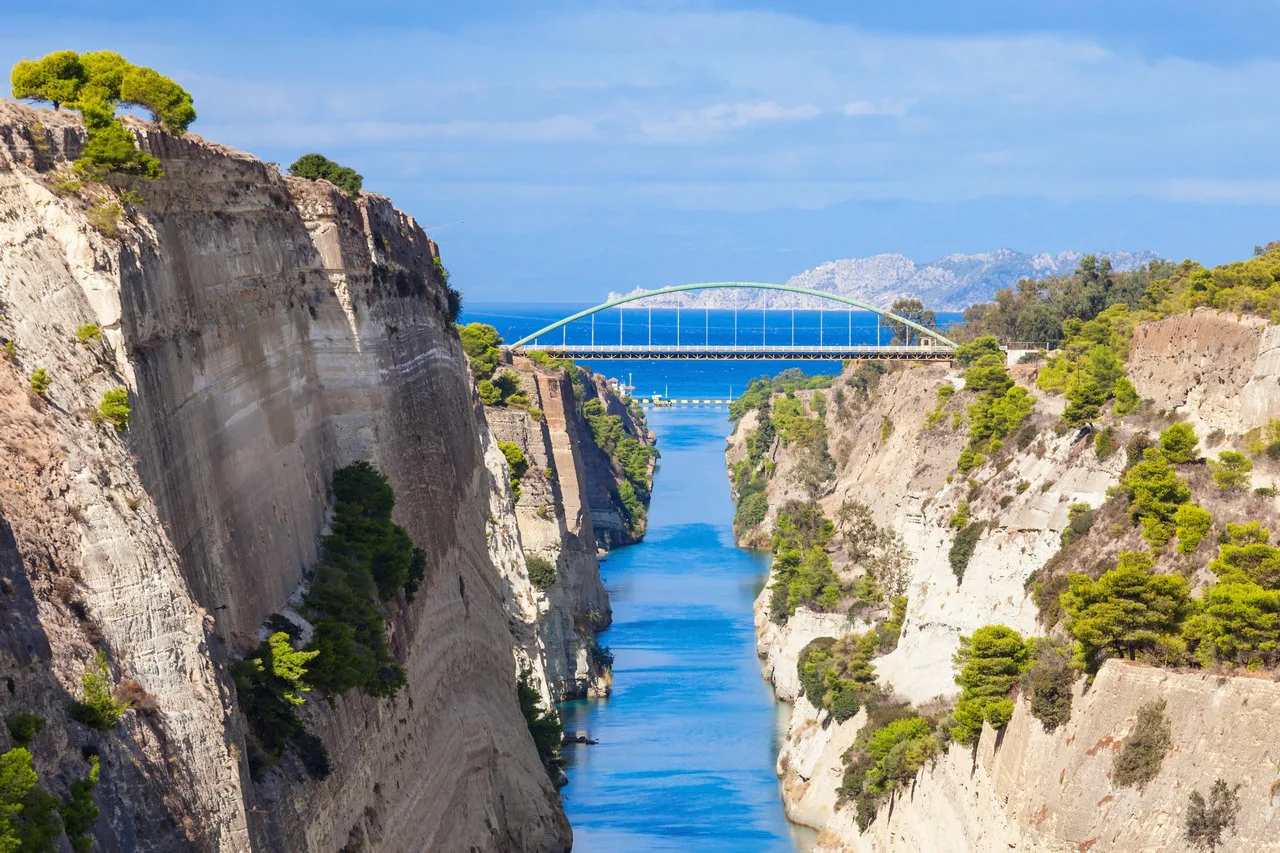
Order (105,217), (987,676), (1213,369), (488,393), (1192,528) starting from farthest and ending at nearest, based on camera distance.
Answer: (488,393), (1213,369), (987,676), (1192,528), (105,217)

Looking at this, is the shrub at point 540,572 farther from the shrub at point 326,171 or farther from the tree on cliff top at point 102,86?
the tree on cliff top at point 102,86

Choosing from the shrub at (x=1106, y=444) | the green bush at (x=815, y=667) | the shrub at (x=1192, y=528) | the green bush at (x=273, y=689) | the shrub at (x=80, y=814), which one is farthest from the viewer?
the green bush at (x=815, y=667)

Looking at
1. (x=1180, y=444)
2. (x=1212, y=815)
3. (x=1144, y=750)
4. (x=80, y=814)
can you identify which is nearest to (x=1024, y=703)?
(x=1144, y=750)

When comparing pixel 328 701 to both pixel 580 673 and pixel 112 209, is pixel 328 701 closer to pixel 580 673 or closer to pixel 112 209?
pixel 112 209

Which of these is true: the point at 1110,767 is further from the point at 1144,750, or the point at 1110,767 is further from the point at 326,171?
the point at 326,171

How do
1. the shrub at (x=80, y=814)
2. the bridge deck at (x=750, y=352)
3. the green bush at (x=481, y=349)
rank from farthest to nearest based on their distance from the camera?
the bridge deck at (x=750, y=352) → the green bush at (x=481, y=349) → the shrub at (x=80, y=814)

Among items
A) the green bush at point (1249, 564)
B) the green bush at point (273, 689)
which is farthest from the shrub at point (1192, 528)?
the green bush at point (273, 689)

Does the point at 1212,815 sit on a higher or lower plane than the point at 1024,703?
lower

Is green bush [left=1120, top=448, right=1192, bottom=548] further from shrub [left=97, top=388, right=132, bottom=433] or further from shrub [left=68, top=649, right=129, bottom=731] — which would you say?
shrub [left=68, top=649, right=129, bottom=731]
